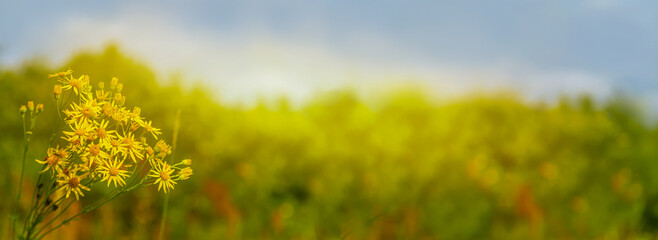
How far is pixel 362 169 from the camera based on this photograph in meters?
7.55

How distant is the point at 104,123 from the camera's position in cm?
149

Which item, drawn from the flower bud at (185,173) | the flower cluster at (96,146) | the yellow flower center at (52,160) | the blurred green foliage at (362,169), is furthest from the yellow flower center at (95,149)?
the blurred green foliage at (362,169)

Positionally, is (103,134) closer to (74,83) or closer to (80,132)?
(80,132)

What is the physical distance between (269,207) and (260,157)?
1.10 metres

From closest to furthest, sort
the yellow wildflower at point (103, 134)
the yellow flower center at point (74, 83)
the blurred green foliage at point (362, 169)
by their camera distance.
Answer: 1. the yellow wildflower at point (103, 134)
2. the yellow flower center at point (74, 83)
3. the blurred green foliage at point (362, 169)

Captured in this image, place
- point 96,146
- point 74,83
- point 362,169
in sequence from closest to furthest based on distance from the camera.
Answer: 1. point 96,146
2. point 74,83
3. point 362,169

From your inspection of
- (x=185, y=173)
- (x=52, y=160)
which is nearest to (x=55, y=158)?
(x=52, y=160)

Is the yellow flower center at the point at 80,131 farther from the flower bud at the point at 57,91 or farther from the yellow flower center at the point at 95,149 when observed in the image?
the flower bud at the point at 57,91

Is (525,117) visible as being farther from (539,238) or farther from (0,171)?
(0,171)

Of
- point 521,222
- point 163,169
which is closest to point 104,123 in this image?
point 163,169

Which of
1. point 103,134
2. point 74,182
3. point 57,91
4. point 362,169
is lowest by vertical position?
point 362,169

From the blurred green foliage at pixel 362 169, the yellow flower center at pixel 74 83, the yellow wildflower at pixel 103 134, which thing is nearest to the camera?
the yellow wildflower at pixel 103 134

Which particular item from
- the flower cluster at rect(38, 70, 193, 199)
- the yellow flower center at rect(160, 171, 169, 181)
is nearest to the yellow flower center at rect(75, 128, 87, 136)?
the flower cluster at rect(38, 70, 193, 199)

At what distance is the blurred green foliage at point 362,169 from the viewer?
614cm
